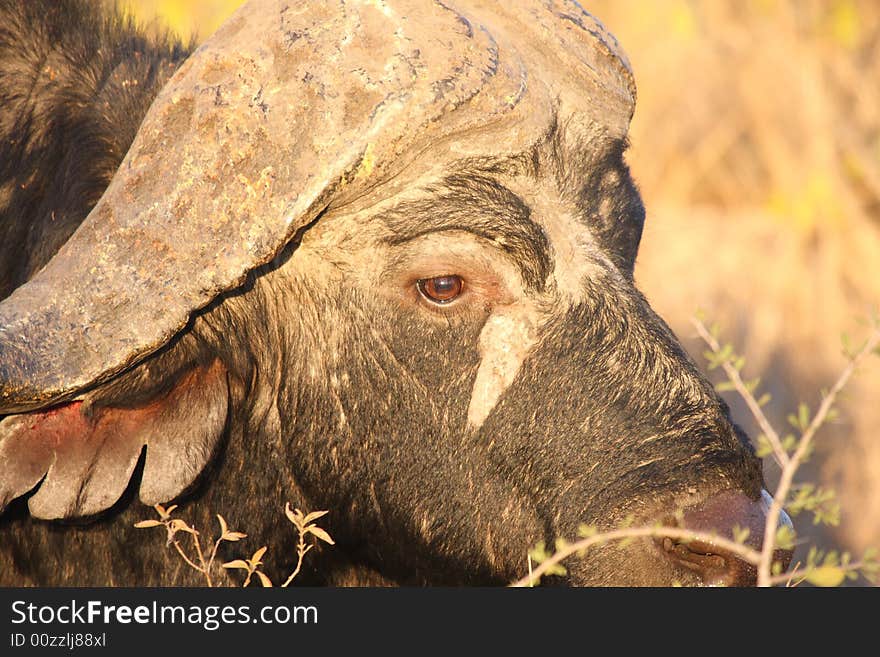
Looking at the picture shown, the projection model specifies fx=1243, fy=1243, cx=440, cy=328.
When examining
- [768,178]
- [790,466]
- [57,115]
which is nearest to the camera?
[790,466]

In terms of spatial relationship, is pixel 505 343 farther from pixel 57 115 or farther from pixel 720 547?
pixel 57 115

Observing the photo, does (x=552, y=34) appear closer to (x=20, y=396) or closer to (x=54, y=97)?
(x=54, y=97)

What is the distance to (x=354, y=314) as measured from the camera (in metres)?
3.77

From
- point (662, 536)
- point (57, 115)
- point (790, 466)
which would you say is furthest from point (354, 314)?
point (790, 466)

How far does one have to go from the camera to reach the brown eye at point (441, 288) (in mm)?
3648

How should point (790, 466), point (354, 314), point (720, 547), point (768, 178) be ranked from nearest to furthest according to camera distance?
point (790, 466) < point (720, 547) < point (354, 314) < point (768, 178)

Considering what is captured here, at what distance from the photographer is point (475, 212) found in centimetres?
360

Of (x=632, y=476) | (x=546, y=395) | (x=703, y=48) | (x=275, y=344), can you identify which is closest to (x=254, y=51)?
(x=275, y=344)

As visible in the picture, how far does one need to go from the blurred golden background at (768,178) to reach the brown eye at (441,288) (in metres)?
4.01

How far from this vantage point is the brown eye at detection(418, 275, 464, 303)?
3648mm

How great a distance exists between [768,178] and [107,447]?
8.52 meters

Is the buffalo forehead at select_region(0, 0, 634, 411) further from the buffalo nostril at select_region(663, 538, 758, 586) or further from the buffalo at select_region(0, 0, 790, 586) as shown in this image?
the buffalo nostril at select_region(663, 538, 758, 586)

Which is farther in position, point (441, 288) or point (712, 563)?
point (441, 288)

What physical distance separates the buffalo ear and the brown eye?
732mm
